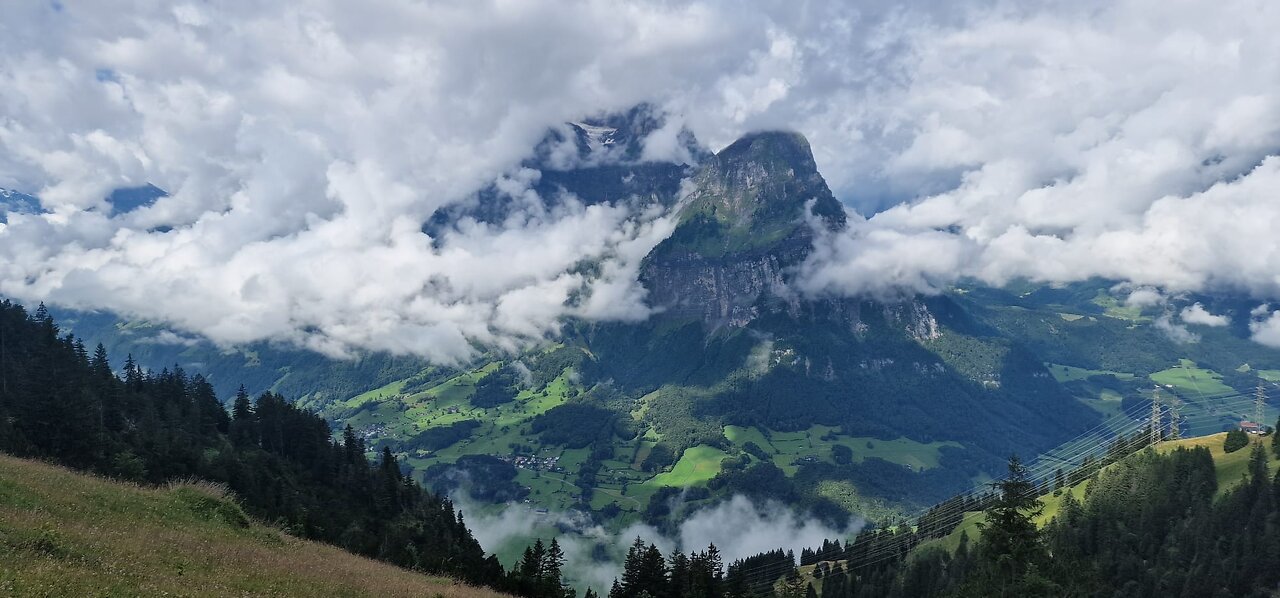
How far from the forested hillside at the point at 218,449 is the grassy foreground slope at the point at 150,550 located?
17.9 meters

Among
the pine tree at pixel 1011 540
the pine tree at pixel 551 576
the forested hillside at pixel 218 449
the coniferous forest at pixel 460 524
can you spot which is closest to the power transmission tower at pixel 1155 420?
the coniferous forest at pixel 460 524

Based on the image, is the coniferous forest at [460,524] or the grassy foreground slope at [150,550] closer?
the grassy foreground slope at [150,550]

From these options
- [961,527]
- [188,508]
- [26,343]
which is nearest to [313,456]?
[26,343]

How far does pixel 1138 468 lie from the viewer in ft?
440

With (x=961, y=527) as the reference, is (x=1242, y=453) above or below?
above

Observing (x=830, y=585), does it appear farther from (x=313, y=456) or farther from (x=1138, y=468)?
(x=313, y=456)

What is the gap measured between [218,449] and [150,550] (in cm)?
7783

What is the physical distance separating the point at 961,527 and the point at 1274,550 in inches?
3328

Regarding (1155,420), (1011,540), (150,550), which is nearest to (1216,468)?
(1155,420)

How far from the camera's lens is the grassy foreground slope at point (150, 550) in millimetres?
20422

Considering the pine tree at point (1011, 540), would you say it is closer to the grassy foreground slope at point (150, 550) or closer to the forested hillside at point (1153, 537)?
the forested hillside at point (1153, 537)

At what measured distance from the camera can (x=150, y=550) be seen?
2516cm

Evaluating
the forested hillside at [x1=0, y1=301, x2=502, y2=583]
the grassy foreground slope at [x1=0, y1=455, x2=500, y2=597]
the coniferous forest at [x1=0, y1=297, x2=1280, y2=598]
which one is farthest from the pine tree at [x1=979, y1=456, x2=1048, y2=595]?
the forested hillside at [x1=0, y1=301, x2=502, y2=583]

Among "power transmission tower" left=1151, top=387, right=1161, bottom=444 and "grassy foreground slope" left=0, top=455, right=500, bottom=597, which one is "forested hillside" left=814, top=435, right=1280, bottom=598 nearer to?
"power transmission tower" left=1151, top=387, right=1161, bottom=444
